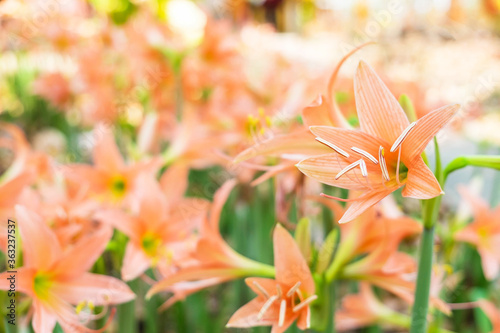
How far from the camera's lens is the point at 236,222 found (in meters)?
1.24

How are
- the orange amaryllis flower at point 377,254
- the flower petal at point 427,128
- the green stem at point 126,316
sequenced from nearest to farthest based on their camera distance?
1. the flower petal at point 427,128
2. the orange amaryllis flower at point 377,254
3. the green stem at point 126,316

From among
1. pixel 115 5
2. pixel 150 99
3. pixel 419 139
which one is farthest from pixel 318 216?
pixel 115 5

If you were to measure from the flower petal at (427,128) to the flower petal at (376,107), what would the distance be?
0.08 ft

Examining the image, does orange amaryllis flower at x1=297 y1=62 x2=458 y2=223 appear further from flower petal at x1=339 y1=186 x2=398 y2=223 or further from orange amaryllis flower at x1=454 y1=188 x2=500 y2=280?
orange amaryllis flower at x1=454 y1=188 x2=500 y2=280

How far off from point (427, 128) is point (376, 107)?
6 cm

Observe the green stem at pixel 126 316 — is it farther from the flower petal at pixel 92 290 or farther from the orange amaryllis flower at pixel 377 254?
the orange amaryllis flower at pixel 377 254

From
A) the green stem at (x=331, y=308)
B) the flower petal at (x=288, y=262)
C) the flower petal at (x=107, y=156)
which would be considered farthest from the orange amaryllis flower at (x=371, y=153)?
the flower petal at (x=107, y=156)

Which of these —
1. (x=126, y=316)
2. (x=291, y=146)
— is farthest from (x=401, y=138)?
(x=126, y=316)

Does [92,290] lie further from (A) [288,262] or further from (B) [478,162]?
(B) [478,162]

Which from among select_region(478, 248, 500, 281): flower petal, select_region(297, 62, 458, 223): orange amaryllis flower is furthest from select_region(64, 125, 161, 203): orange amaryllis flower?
select_region(478, 248, 500, 281): flower petal

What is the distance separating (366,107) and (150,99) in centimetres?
115

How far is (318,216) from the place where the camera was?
1.20 metres

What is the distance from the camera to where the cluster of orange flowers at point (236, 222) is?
0.47 metres

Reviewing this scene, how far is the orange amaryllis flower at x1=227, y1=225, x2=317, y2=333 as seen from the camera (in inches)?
21.4
